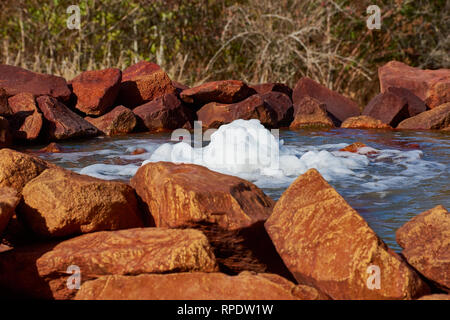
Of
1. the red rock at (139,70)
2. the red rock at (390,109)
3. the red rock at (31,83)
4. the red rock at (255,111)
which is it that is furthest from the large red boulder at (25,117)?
the red rock at (390,109)

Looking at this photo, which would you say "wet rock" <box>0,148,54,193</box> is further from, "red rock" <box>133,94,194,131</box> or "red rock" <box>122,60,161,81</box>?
"red rock" <box>122,60,161,81</box>

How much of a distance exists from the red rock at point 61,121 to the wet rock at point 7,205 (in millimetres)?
3904

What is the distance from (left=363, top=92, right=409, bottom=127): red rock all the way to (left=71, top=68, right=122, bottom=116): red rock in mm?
3204

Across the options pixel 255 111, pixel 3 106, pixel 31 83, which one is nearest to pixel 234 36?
pixel 255 111

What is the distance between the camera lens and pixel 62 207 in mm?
2582

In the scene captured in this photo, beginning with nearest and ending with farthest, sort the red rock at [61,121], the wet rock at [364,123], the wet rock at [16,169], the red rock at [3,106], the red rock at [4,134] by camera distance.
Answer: the wet rock at [16,169], the red rock at [4,134], the red rock at [3,106], the red rock at [61,121], the wet rock at [364,123]

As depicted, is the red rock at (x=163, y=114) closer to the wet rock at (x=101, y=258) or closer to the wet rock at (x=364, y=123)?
the wet rock at (x=364, y=123)

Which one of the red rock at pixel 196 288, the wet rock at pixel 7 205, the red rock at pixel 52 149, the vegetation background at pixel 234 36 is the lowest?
the red rock at pixel 196 288

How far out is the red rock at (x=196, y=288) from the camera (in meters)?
2.00

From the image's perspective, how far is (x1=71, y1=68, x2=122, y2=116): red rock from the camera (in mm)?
7074

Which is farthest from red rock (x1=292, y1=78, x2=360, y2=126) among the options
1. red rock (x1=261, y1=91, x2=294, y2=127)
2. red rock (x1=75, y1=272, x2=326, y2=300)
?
red rock (x1=75, y1=272, x2=326, y2=300)

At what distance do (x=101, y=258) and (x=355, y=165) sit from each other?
308 centimetres

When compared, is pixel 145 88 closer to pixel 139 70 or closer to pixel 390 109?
pixel 139 70
